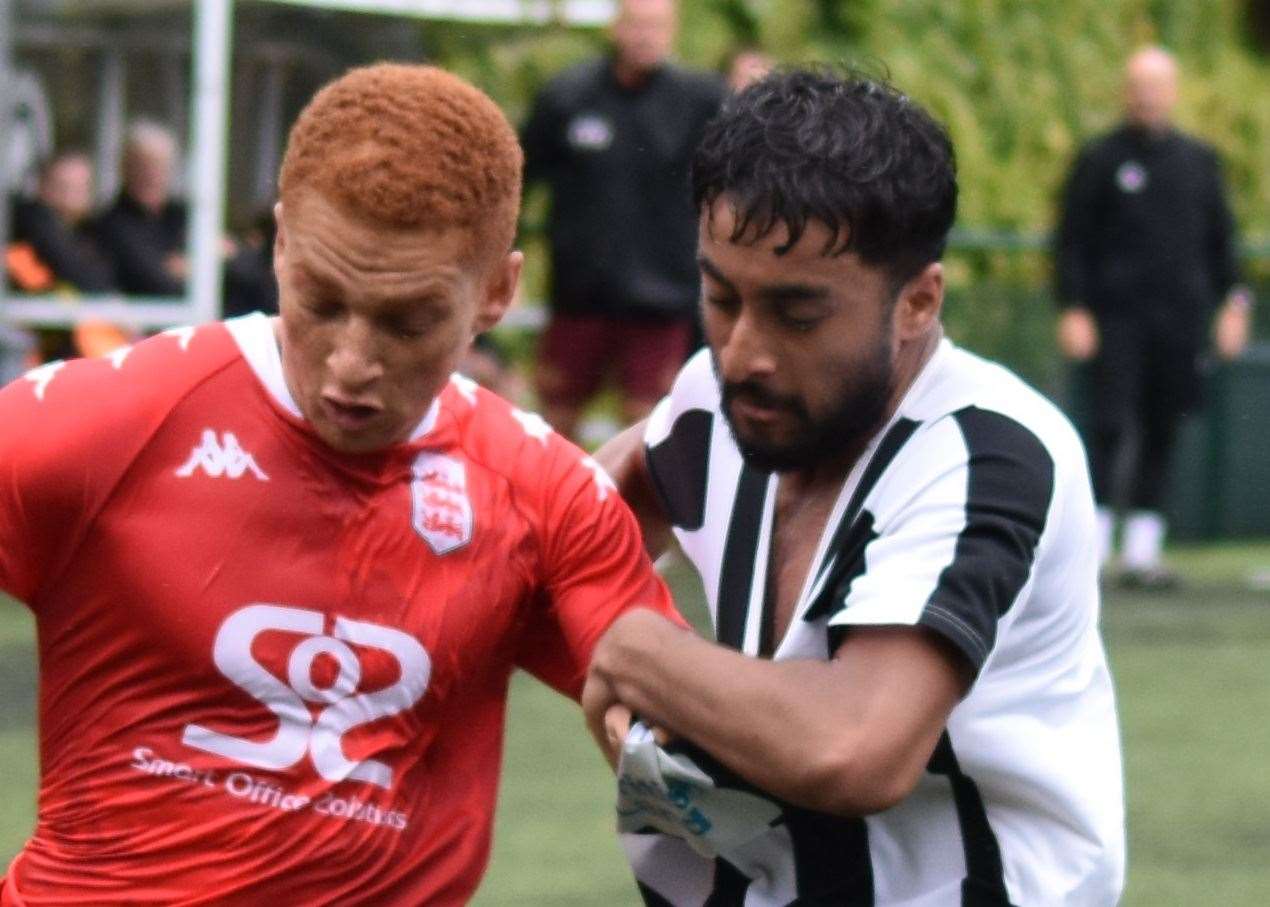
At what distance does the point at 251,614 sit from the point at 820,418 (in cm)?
74

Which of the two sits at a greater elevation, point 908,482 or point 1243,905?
point 908,482

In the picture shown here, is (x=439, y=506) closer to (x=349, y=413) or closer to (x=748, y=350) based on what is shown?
(x=349, y=413)

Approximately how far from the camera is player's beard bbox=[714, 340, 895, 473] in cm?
275

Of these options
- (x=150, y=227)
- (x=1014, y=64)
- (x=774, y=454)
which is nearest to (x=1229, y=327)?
(x=150, y=227)

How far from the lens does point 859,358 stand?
2.76 m

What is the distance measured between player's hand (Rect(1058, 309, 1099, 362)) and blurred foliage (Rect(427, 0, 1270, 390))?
2.75 metres

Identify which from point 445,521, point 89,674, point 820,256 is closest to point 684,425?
point 445,521

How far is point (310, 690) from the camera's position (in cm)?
296

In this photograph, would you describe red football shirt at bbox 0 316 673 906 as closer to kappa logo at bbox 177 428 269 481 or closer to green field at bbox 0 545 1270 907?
kappa logo at bbox 177 428 269 481

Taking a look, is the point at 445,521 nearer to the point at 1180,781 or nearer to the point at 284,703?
the point at 284,703

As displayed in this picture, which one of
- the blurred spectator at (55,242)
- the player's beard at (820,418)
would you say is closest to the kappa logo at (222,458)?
the player's beard at (820,418)

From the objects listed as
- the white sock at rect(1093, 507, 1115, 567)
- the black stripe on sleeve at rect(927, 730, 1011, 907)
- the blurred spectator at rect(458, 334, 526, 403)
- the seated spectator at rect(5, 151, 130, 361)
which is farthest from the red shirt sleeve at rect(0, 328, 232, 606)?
the white sock at rect(1093, 507, 1115, 567)

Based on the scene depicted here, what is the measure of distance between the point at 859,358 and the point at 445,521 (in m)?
0.60

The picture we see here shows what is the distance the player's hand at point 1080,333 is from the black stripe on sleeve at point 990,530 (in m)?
7.38
